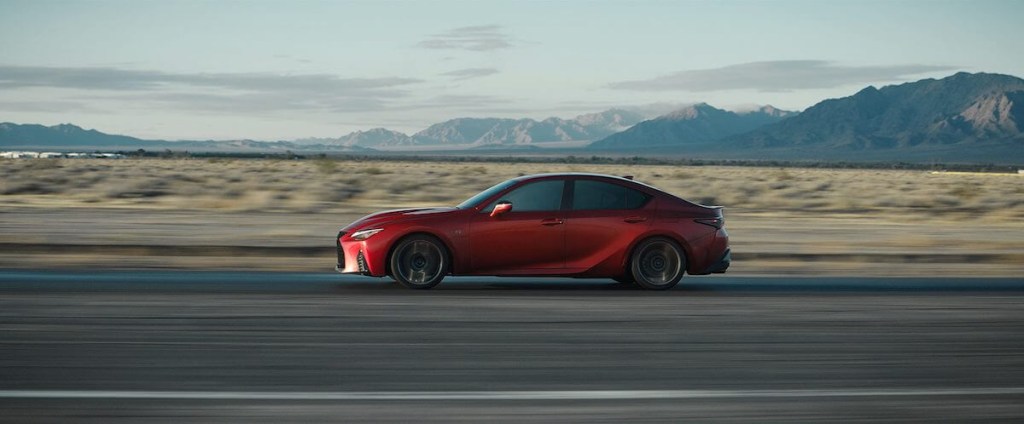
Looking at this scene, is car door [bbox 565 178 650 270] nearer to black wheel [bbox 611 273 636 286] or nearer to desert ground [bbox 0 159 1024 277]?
black wheel [bbox 611 273 636 286]

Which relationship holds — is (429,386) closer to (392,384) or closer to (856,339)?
(392,384)

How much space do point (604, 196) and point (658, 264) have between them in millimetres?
988

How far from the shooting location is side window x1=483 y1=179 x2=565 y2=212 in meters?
13.3

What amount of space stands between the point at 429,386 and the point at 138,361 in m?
2.25

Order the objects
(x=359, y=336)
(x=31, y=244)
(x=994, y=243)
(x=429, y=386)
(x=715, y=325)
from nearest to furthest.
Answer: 1. (x=429, y=386)
2. (x=359, y=336)
3. (x=715, y=325)
4. (x=31, y=244)
5. (x=994, y=243)

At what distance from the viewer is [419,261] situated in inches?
513

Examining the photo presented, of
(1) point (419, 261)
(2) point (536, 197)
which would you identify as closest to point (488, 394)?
(1) point (419, 261)

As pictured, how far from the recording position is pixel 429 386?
7.72 m

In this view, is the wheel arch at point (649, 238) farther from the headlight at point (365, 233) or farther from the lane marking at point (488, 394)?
the lane marking at point (488, 394)

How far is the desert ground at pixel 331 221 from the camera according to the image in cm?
1795

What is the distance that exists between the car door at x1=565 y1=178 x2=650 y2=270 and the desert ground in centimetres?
389

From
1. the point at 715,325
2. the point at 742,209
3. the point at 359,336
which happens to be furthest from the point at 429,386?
the point at 742,209

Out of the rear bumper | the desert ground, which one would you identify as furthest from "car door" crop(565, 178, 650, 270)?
the desert ground

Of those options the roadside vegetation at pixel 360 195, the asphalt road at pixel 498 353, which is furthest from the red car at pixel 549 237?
the roadside vegetation at pixel 360 195
